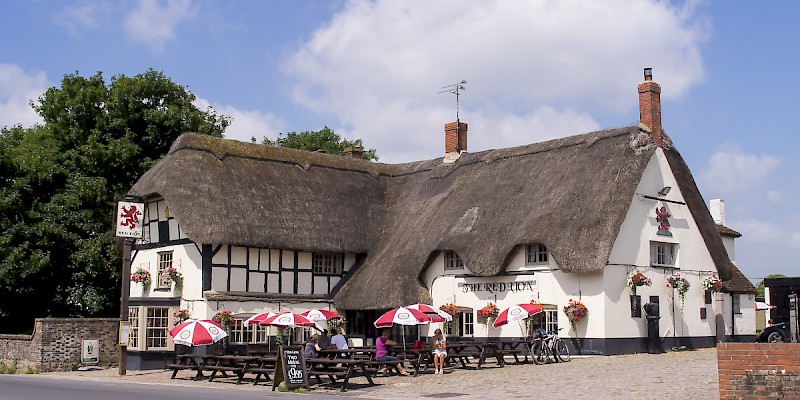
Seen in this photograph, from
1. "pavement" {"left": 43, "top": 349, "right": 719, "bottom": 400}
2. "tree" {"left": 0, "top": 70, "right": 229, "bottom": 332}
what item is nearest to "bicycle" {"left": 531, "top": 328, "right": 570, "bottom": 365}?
"pavement" {"left": 43, "top": 349, "right": 719, "bottom": 400}

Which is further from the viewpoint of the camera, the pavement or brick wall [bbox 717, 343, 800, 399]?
the pavement

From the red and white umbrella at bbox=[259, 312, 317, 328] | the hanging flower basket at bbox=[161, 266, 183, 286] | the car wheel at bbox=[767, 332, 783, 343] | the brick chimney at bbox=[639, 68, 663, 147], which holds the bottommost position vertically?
→ the car wheel at bbox=[767, 332, 783, 343]

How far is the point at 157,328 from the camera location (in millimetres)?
30297

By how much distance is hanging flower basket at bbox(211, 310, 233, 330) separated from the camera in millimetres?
29172

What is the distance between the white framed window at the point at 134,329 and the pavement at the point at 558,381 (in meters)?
4.42

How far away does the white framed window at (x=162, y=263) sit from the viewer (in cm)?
3125

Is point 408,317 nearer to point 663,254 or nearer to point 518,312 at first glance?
point 518,312

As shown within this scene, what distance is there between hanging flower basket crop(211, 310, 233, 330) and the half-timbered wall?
0.97 meters

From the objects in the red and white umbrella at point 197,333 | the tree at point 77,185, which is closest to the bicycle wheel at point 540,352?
the red and white umbrella at point 197,333

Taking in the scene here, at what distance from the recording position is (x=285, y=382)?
1948 centimetres

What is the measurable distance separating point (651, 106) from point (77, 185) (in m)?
22.0

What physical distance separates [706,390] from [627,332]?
11.0 meters

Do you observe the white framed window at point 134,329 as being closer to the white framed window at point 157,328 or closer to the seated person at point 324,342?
the white framed window at point 157,328

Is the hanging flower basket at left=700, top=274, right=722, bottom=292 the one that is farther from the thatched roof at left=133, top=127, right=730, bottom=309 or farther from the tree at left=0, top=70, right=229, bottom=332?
the tree at left=0, top=70, right=229, bottom=332
